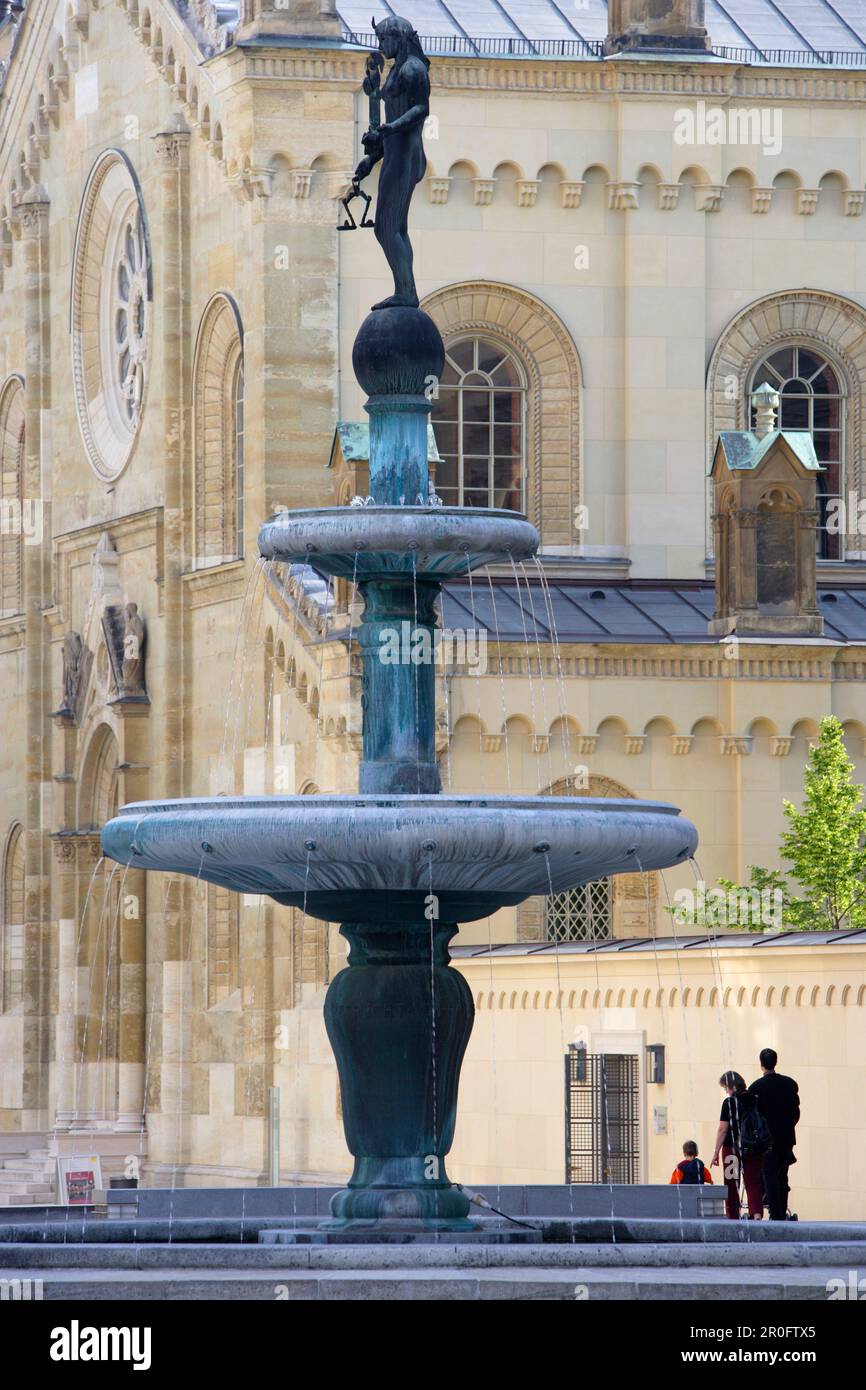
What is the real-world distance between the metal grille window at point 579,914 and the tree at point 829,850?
371 centimetres

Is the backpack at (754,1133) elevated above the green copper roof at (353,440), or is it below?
below

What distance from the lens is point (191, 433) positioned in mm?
49812

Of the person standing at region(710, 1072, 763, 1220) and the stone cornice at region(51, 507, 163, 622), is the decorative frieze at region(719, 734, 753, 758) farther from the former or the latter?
the person standing at region(710, 1072, 763, 1220)

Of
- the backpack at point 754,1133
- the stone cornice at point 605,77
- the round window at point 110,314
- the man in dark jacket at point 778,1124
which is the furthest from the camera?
the round window at point 110,314

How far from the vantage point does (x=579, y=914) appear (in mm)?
43469

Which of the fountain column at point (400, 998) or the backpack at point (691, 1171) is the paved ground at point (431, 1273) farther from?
the backpack at point (691, 1171)

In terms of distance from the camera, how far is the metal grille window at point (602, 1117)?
117 feet

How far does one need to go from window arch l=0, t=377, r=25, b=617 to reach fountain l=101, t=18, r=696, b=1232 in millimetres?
34969

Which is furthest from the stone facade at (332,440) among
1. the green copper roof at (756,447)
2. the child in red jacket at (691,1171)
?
the child in red jacket at (691,1171)

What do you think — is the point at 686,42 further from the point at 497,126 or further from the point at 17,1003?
the point at 17,1003

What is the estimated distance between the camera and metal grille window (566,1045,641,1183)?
3581 cm

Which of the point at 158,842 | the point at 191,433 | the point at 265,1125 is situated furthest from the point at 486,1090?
the point at 158,842

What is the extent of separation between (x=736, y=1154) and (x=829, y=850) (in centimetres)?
1265

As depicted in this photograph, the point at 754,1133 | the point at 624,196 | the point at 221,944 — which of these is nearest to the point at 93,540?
the point at 221,944
